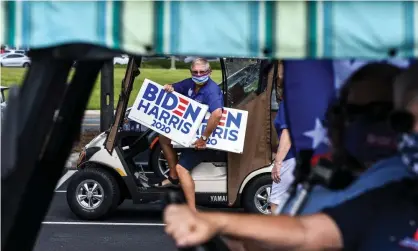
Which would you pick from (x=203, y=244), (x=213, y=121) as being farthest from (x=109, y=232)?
(x=203, y=244)

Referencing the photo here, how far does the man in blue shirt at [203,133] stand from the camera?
8.63 meters

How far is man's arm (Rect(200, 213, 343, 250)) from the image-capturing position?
2338 mm

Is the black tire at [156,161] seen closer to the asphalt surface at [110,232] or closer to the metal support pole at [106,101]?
the asphalt surface at [110,232]

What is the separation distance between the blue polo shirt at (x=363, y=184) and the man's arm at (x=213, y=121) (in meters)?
5.96

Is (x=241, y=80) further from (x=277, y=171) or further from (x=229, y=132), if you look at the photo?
(x=277, y=171)

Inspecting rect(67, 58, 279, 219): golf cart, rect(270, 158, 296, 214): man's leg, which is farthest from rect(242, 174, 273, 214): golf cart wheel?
rect(270, 158, 296, 214): man's leg

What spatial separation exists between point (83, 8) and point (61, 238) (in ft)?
22.1

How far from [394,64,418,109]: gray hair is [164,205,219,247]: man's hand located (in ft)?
2.70

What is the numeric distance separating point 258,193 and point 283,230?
6.94 meters

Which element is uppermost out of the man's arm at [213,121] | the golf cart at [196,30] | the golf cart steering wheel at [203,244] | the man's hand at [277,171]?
the golf cart at [196,30]

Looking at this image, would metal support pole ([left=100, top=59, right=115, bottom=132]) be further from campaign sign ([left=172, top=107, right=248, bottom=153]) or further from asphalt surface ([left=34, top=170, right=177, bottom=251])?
campaign sign ([left=172, top=107, right=248, bottom=153])

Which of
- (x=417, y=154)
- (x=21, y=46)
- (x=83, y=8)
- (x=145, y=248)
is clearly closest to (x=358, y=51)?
(x=417, y=154)

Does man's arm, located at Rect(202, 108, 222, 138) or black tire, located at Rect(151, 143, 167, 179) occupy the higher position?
man's arm, located at Rect(202, 108, 222, 138)

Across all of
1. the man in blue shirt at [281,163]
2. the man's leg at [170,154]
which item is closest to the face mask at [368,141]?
the man in blue shirt at [281,163]
